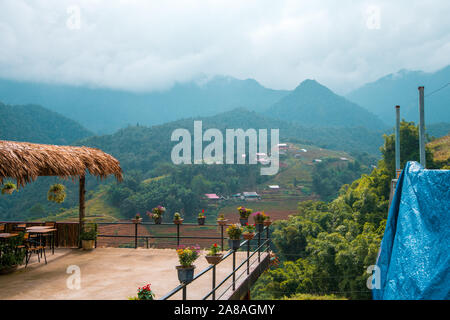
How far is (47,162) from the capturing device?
265 inches

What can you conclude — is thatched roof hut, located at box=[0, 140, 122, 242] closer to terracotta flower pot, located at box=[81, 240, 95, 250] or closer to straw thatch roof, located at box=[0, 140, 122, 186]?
straw thatch roof, located at box=[0, 140, 122, 186]

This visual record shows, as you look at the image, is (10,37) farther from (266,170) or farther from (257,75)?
(257,75)

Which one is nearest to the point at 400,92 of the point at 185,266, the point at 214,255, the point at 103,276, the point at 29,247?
the point at 214,255

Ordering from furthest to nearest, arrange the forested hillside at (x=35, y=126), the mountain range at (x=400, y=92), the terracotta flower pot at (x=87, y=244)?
the mountain range at (x=400, y=92)
the forested hillside at (x=35, y=126)
the terracotta flower pot at (x=87, y=244)

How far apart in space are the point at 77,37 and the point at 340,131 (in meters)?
67.0

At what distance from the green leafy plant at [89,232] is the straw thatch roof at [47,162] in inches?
50.2

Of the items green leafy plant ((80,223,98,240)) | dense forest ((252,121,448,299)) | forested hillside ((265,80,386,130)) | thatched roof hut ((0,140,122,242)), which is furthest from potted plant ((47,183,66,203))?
forested hillside ((265,80,386,130))

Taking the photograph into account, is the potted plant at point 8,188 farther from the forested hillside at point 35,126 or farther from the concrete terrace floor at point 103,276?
the forested hillside at point 35,126

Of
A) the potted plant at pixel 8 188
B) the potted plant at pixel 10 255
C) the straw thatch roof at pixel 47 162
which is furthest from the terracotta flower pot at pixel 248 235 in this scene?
the potted plant at pixel 8 188

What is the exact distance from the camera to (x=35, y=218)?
35875mm

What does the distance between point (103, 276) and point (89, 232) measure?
8.32ft

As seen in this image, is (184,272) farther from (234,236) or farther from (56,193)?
(56,193)

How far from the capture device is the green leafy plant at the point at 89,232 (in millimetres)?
8102

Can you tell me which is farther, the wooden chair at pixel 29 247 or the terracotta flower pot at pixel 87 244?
the terracotta flower pot at pixel 87 244
